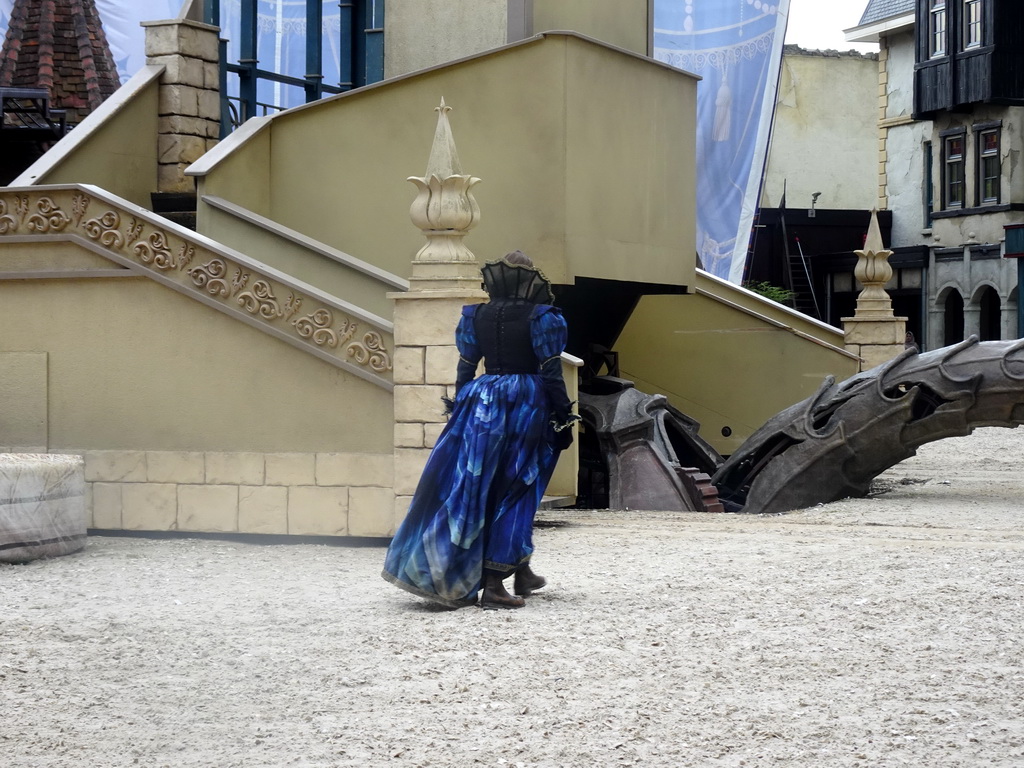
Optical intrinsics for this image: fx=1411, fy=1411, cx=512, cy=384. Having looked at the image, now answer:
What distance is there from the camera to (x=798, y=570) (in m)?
8.32

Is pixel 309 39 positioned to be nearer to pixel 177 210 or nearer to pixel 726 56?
pixel 177 210

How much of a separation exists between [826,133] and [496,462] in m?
35.4

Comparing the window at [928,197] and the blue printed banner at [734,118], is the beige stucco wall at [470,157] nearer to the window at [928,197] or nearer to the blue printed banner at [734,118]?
the blue printed banner at [734,118]

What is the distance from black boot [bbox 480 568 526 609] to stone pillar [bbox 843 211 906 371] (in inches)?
450

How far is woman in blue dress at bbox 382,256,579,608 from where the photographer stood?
705cm

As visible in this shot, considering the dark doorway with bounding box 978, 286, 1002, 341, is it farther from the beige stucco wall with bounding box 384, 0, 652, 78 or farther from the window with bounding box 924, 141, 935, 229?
the beige stucco wall with bounding box 384, 0, 652, 78

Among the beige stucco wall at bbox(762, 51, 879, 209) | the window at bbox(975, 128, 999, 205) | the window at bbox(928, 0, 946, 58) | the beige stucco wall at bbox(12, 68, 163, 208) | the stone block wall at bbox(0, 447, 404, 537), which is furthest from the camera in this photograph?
the beige stucco wall at bbox(762, 51, 879, 209)

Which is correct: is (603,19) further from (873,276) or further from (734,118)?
(734,118)

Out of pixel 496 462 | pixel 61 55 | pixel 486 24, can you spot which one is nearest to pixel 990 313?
pixel 61 55

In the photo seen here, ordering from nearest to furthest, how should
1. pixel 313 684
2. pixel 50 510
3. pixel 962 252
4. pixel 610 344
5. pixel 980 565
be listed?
pixel 313 684, pixel 980 565, pixel 50 510, pixel 610 344, pixel 962 252

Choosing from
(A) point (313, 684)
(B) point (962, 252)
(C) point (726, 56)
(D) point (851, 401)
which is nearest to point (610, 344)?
(D) point (851, 401)

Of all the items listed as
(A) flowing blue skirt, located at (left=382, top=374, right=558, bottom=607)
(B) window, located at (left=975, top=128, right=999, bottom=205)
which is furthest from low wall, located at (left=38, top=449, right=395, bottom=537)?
(B) window, located at (left=975, top=128, right=999, bottom=205)

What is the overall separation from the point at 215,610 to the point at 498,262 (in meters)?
2.29

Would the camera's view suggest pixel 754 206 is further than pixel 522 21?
Yes
